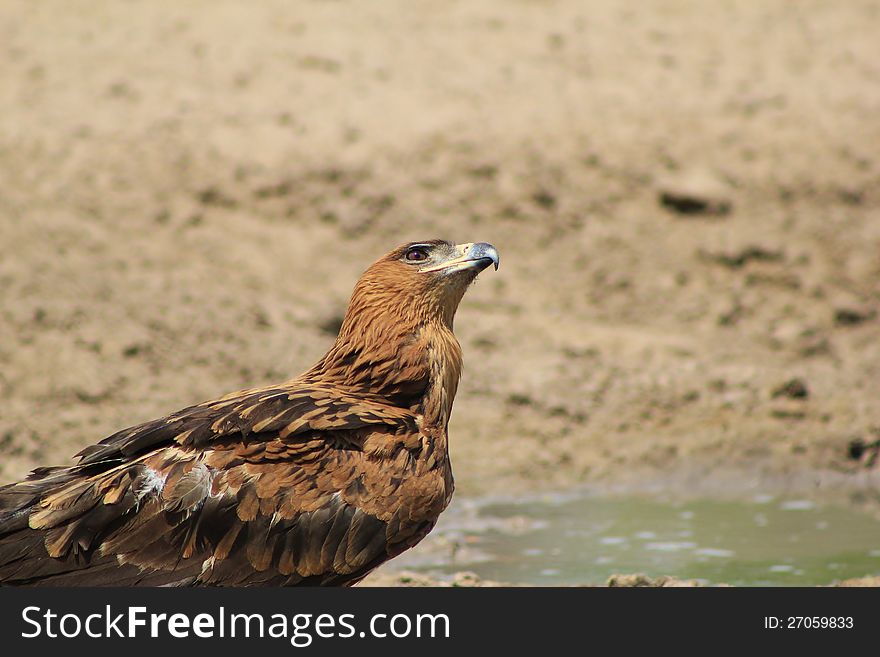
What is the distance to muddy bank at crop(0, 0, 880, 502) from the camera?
36.3 ft

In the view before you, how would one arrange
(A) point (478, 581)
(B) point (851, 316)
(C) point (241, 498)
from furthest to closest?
(B) point (851, 316)
(A) point (478, 581)
(C) point (241, 498)

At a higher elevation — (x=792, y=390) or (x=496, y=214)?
(x=496, y=214)

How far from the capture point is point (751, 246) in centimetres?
1356

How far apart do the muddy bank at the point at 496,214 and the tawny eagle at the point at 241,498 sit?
4.19m

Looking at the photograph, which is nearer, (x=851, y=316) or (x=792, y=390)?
(x=792, y=390)

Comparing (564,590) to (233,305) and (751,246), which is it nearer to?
(233,305)

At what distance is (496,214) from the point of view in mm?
13961

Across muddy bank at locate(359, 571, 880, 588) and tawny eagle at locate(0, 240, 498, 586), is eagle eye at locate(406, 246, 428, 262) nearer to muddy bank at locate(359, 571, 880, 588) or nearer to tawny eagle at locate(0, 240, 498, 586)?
tawny eagle at locate(0, 240, 498, 586)

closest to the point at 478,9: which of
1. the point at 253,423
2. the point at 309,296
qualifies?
the point at 309,296

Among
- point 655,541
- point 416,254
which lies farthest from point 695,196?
point 416,254

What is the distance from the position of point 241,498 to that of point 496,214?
8441 millimetres

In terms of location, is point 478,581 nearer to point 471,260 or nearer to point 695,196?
point 471,260

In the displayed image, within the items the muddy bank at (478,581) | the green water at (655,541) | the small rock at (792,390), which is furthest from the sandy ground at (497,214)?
the muddy bank at (478,581)

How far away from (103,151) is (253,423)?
8916 mm
